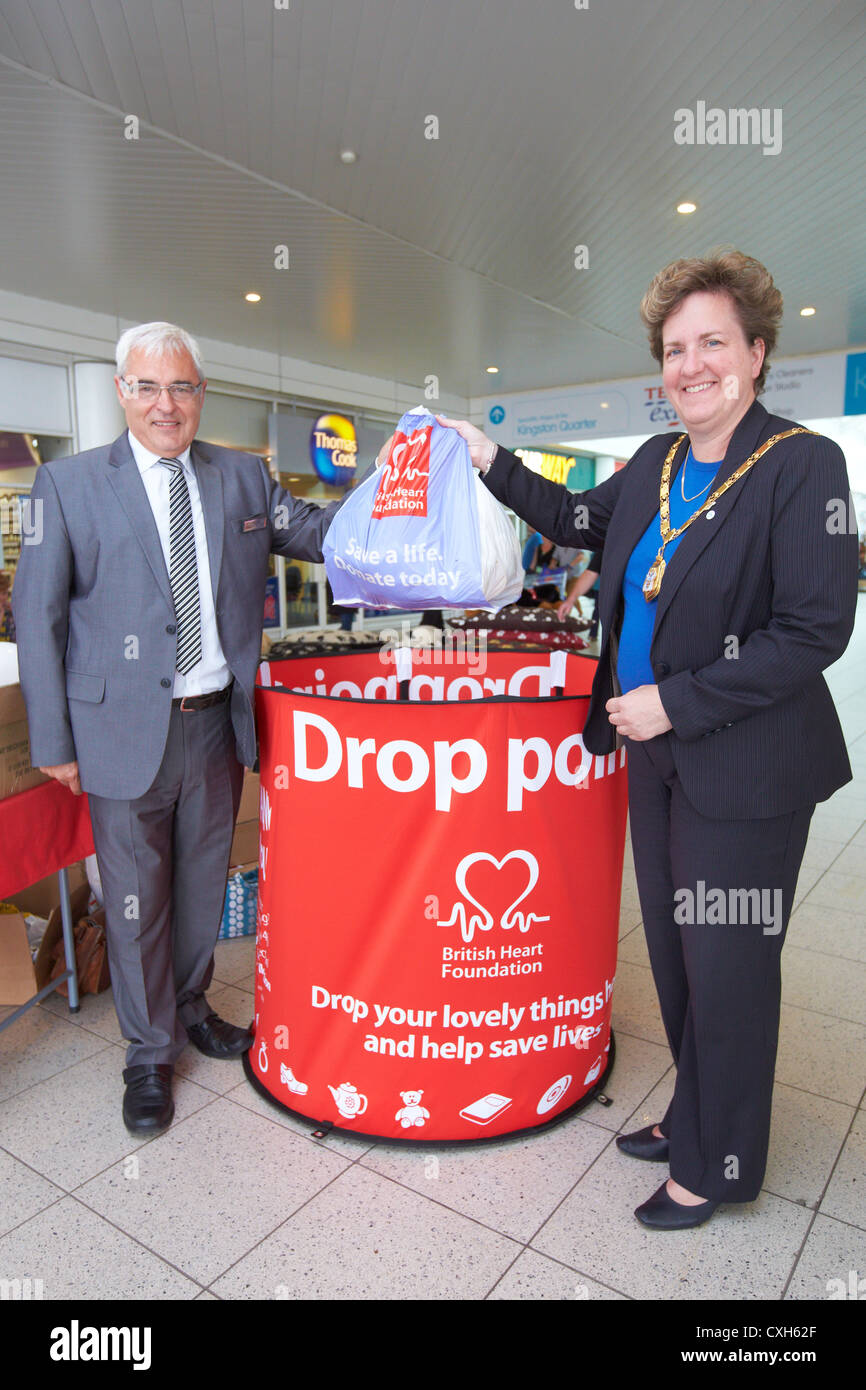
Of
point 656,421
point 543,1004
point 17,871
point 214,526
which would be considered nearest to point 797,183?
point 656,421

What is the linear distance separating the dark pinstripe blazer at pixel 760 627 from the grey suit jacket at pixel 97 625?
3.65ft

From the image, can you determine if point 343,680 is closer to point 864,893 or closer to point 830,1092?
point 830,1092

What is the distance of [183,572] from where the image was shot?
2.02m

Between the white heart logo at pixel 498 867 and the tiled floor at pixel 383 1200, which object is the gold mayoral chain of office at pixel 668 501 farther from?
the tiled floor at pixel 383 1200

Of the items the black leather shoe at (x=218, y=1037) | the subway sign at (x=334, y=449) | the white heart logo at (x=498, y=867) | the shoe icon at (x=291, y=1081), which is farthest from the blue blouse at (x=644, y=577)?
the subway sign at (x=334, y=449)

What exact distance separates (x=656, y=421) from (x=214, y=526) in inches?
335

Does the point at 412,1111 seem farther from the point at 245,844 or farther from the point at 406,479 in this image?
the point at 245,844

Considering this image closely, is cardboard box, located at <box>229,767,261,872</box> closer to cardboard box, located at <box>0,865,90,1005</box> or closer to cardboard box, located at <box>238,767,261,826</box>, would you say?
cardboard box, located at <box>238,767,261,826</box>

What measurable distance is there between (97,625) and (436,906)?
1.02 metres

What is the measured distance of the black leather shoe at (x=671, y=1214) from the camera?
1706mm

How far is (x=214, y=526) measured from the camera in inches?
81.4

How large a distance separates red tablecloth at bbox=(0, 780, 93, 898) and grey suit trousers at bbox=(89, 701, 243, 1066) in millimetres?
171

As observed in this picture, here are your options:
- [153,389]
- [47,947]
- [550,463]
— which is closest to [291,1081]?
[47,947]

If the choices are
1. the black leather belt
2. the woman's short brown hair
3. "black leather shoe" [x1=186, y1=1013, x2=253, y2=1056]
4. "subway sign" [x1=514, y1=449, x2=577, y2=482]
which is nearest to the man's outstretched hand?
the black leather belt
